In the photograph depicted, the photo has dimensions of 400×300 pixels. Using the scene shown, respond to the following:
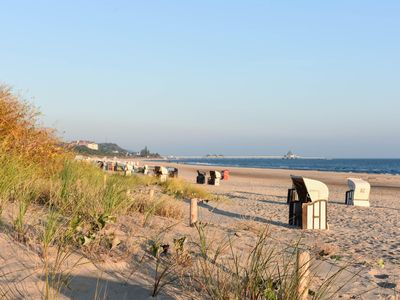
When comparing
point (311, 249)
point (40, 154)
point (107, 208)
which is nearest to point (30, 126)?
point (40, 154)

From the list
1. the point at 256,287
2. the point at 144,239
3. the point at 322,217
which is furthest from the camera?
the point at 322,217

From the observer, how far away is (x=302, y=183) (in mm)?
10633

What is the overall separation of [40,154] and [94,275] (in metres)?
6.79

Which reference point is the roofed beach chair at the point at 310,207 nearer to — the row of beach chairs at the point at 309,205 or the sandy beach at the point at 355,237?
the row of beach chairs at the point at 309,205

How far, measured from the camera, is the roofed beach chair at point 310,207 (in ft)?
32.1

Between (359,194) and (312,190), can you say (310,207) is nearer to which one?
(312,190)

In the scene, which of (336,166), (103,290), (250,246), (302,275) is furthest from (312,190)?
(336,166)

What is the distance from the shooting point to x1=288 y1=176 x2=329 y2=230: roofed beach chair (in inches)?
385

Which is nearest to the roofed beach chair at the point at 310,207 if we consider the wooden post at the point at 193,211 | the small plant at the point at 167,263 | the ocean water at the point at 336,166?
the wooden post at the point at 193,211

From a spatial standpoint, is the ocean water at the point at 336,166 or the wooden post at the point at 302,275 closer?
the wooden post at the point at 302,275

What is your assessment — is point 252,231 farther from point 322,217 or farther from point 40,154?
point 40,154

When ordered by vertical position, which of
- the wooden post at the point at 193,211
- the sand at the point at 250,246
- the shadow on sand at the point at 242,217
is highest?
the wooden post at the point at 193,211

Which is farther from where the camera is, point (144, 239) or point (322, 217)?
point (322, 217)

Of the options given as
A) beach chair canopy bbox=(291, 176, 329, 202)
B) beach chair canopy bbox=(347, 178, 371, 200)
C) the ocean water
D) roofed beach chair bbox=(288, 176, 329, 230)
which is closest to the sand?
roofed beach chair bbox=(288, 176, 329, 230)
